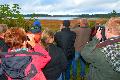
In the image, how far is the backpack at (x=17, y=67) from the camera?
627cm

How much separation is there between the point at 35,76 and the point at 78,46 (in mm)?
6606

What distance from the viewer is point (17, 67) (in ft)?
20.6

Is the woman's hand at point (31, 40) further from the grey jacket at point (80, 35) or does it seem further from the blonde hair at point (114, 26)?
the grey jacket at point (80, 35)

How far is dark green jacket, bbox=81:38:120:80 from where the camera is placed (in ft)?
19.0

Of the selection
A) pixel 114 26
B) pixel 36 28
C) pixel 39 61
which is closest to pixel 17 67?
pixel 39 61

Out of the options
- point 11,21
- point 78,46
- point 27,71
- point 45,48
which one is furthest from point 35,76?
point 11,21

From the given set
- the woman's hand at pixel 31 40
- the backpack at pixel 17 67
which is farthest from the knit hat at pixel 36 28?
the backpack at pixel 17 67

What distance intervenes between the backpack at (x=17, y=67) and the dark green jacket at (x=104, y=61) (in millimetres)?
853

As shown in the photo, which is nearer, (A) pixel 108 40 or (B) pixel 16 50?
(A) pixel 108 40

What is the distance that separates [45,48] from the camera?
22.5 ft

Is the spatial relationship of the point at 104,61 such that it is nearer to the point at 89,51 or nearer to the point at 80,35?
the point at 89,51

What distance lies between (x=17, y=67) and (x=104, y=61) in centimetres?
131

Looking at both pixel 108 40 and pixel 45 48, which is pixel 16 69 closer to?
pixel 45 48

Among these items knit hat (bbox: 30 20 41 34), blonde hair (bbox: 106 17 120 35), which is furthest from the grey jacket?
blonde hair (bbox: 106 17 120 35)
